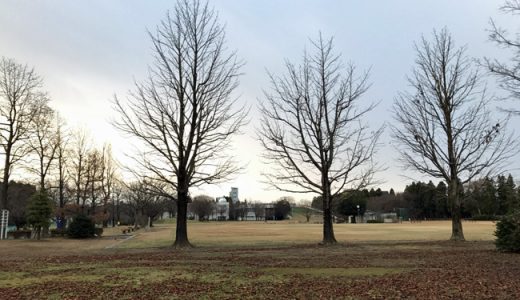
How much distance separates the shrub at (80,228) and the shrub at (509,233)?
1558 inches

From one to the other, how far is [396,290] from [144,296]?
5380 millimetres

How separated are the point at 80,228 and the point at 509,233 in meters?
40.4

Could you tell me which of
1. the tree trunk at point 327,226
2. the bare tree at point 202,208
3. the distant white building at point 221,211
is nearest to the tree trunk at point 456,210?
the tree trunk at point 327,226

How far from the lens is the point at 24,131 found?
43969mm

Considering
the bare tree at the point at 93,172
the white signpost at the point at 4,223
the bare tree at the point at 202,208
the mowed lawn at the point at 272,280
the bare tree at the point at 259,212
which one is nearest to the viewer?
the mowed lawn at the point at 272,280

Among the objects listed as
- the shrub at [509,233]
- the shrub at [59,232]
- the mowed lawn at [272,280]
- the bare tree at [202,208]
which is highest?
the bare tree at [202,208]

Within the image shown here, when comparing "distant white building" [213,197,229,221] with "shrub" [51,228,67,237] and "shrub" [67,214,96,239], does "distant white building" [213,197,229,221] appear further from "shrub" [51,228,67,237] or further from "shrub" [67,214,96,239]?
"shrub" [67,214,96,239]

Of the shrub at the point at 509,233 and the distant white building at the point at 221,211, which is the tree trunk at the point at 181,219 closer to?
the shrub at the point at 509,233

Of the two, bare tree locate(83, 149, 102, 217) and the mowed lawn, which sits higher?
bare tree locate(83, 149, 102, 217)

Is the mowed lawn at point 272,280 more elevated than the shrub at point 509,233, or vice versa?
the shrub at point 509,233

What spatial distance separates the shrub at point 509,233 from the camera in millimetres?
19859

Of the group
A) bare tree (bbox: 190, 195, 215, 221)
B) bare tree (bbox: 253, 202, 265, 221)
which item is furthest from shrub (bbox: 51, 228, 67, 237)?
bare tree (bbox: 253, 202, 265, 221)

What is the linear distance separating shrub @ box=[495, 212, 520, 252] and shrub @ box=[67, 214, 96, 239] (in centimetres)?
3958

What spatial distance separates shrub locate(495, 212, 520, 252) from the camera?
19859 millimetres
